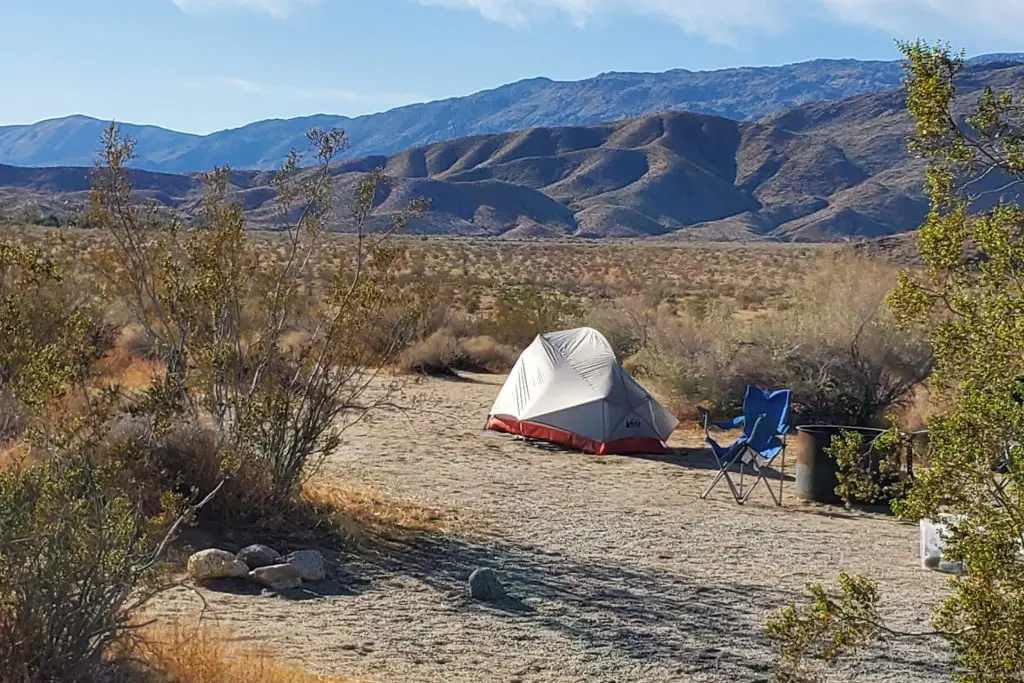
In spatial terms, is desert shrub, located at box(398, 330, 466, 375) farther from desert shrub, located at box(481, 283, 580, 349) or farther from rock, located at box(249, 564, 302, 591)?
→ rock, located at box(249, 564, 302, 591)

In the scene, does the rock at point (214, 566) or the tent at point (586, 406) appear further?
the tent at point (586, 406)

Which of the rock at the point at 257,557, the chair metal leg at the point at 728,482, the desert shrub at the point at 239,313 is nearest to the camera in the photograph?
the rock at the point at 257,557

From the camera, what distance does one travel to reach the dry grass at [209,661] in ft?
18.3

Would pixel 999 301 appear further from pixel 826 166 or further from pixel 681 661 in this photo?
pixel 826 166

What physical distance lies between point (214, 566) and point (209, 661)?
98.7 inches

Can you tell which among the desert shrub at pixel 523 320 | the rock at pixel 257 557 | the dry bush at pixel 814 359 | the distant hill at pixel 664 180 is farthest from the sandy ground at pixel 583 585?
the distant hill at pixel 664 180

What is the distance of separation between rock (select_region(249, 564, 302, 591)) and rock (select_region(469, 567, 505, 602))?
119cm

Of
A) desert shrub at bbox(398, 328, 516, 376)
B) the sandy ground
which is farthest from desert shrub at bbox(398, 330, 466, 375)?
the sandy ground

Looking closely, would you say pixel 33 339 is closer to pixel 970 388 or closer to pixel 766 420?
pixel 970 388

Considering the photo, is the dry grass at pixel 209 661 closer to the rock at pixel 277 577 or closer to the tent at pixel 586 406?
the rock at pixel 277 577

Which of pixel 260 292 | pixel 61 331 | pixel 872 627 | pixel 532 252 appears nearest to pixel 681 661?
pixel 872 627

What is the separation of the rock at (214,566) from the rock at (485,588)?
5.11 feet

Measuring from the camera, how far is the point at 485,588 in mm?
8094

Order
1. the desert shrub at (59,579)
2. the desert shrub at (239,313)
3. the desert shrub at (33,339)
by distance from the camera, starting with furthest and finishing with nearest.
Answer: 1. the desert shrub at (239,313)
2. the desert shrub at (33,339)
3. the desert shrub at (59,579)
